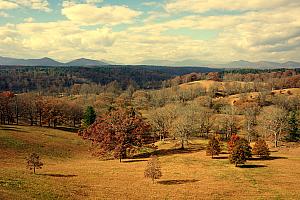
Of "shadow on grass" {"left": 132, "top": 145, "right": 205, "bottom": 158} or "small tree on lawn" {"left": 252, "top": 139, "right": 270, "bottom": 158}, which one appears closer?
"small tree on lawn" {"left": 252, "top": 139, "right": 270, "bottom": 158}

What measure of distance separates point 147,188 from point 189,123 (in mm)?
45440

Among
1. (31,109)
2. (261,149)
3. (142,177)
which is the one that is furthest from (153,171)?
(31,109)

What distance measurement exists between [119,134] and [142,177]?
2180cm

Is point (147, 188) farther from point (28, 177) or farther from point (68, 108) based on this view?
point (68, 108)

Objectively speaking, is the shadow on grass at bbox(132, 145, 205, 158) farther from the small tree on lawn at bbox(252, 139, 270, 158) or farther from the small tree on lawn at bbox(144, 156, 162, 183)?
the small tree on lawn at bbox(144, 156, 162, 183)

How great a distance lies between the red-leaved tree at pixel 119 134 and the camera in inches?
2896

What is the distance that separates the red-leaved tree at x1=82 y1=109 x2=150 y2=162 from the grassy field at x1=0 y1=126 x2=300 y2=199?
3.92 m

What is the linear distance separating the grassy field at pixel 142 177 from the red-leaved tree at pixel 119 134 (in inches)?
154

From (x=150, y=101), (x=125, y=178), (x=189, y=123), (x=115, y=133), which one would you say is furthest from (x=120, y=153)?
(x=150, y=101)

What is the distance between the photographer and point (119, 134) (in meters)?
73.2

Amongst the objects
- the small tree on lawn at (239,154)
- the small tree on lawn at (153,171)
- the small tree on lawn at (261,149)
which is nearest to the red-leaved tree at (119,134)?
the small tree on lawn at (153,171)

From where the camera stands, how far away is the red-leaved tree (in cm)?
7356

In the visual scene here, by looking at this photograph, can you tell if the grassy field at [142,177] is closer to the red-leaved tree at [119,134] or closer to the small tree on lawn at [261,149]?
the small tree on lawn at [261,149]

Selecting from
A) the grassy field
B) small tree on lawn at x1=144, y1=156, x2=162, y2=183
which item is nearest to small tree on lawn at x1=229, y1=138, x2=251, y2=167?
the grassy field
